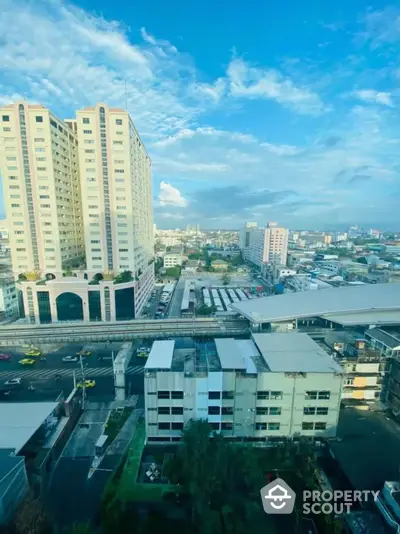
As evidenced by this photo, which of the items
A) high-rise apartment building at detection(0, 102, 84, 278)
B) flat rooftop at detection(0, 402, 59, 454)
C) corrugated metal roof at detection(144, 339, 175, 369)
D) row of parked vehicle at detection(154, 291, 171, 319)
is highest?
high-rise apartment building at detection(0, 102, 84, 278)

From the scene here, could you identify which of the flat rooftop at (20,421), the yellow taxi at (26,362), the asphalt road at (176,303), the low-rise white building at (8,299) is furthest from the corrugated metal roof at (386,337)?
the low-rise white building at (8,299)

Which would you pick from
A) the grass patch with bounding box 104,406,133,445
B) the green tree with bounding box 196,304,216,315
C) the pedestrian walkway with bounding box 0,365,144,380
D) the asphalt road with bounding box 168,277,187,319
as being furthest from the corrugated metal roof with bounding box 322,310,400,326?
the asphalt road with bounding box 168,277,187,319

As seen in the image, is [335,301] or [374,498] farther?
[335,301]

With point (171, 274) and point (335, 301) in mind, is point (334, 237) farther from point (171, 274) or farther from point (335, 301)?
point (335, 301)

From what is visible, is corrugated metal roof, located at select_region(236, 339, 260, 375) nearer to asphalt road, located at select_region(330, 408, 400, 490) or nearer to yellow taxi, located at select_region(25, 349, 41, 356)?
asphalt road, located at select_region(330, 408, 400, 490)

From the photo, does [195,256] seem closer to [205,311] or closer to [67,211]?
[205,311]

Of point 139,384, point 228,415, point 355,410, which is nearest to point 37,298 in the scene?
point 139,384
